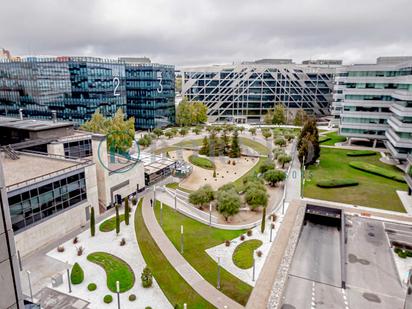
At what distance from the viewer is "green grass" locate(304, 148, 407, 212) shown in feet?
153

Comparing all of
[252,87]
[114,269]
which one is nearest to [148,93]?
[252,87]

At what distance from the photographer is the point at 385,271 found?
30.5 metres

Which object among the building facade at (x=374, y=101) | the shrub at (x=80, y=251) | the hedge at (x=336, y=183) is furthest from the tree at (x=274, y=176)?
the shrub at (x=80, y=251)

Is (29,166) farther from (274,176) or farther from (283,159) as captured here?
(283,159)

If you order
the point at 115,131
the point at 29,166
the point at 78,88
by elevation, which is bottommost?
the point at 29,166

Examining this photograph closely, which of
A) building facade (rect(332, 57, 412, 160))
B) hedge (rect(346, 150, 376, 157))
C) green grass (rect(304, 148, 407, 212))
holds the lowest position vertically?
green grass (rect(304, 148, 407, 212))

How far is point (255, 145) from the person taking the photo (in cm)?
8481

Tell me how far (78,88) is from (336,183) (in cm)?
7610

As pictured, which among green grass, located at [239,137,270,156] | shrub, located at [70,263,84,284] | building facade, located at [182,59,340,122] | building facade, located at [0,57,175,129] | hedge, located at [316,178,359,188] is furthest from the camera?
building facade, located at [182,59,340,122]

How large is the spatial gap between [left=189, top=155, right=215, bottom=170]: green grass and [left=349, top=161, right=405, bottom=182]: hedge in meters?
30.6

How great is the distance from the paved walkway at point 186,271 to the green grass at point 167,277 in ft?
1.39

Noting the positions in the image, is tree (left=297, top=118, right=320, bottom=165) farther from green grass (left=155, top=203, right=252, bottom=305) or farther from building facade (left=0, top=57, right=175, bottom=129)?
building facade (left=0, top=57, right=175, bottom=129)

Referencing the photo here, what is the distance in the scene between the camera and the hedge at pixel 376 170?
54969mm

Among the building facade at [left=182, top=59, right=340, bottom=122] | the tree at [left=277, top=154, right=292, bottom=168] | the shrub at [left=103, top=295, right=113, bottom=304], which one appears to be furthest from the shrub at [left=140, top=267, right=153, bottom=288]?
the building facade at [left=182, top=59, right=340, bottom=122]
